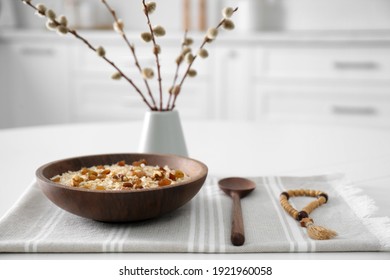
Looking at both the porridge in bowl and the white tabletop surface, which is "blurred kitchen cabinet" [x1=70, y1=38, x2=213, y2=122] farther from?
the porridge in bowl

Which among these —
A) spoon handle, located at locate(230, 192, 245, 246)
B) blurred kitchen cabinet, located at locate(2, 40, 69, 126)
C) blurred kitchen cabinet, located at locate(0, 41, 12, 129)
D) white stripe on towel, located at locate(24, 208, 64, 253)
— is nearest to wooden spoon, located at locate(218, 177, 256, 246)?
spoon handle, located at locate(230, 192, 245, 246)

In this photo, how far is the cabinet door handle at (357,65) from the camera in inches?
123

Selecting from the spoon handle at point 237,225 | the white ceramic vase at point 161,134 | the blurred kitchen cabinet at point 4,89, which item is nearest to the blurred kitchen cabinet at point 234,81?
the blurred kitchen cabinet at point 4,89

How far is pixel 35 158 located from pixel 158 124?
357 mm

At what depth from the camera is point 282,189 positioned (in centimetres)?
107

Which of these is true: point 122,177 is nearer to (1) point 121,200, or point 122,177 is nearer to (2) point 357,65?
(1) point 121,200

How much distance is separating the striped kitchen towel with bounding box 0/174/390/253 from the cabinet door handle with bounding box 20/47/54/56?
108 inches

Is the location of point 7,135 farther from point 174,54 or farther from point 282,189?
point 174,54

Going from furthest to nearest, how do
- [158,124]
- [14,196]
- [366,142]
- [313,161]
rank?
[366,142]
[313,161]
[158,124]
[14,196]

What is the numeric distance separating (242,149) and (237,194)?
48cm

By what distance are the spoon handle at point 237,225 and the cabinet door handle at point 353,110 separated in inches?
93.7

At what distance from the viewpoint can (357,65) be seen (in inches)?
124

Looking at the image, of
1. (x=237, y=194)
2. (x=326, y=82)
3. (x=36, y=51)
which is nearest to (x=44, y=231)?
(x=237, y=194)
